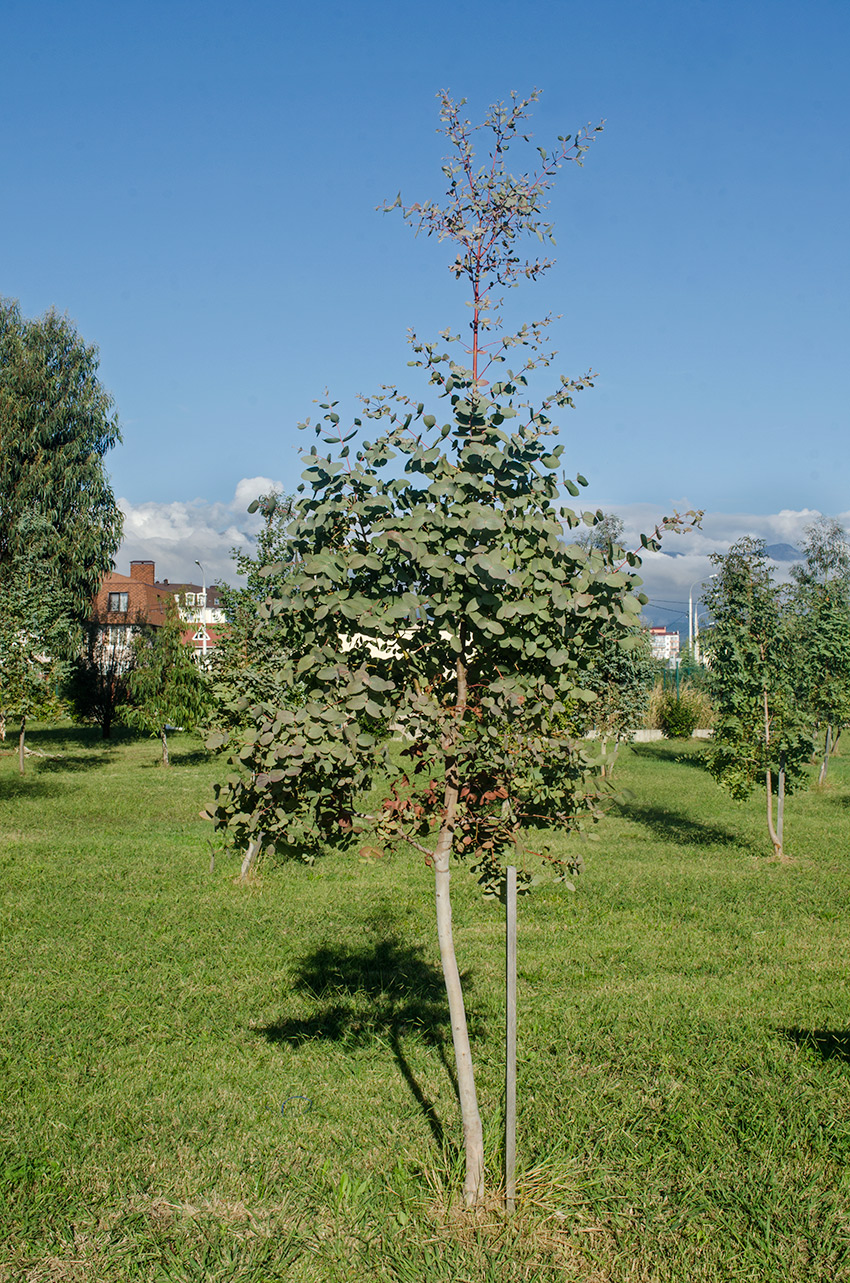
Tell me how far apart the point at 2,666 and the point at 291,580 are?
15266 millimetres

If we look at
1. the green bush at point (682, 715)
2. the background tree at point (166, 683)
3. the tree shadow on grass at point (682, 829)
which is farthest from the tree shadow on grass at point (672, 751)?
the background tree at point (166, 683)

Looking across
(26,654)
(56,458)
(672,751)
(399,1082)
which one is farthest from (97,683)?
(399,1082)

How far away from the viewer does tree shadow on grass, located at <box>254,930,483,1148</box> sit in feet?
18.3

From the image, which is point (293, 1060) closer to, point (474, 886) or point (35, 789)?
point (474, 886)

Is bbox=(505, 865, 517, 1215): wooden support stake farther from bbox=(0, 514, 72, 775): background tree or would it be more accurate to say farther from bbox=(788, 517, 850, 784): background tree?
bbox=(0, 514, 72, 775): background tree

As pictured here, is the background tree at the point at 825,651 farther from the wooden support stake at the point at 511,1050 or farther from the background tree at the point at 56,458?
the background tree at the point at 56,458

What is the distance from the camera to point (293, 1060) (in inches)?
209

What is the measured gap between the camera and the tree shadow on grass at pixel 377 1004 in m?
5.58

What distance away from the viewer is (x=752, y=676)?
41.0 ft

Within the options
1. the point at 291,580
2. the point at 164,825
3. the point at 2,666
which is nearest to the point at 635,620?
the point at 291,580

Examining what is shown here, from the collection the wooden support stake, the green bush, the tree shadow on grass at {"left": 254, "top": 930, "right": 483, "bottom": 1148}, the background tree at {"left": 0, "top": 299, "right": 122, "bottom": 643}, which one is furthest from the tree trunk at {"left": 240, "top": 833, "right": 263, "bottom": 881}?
the green bush

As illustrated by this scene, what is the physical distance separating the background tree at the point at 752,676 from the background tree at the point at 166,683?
12.8m

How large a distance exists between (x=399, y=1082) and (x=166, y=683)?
19.3 m

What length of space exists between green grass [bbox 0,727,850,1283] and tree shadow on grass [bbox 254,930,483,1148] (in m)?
0.03
